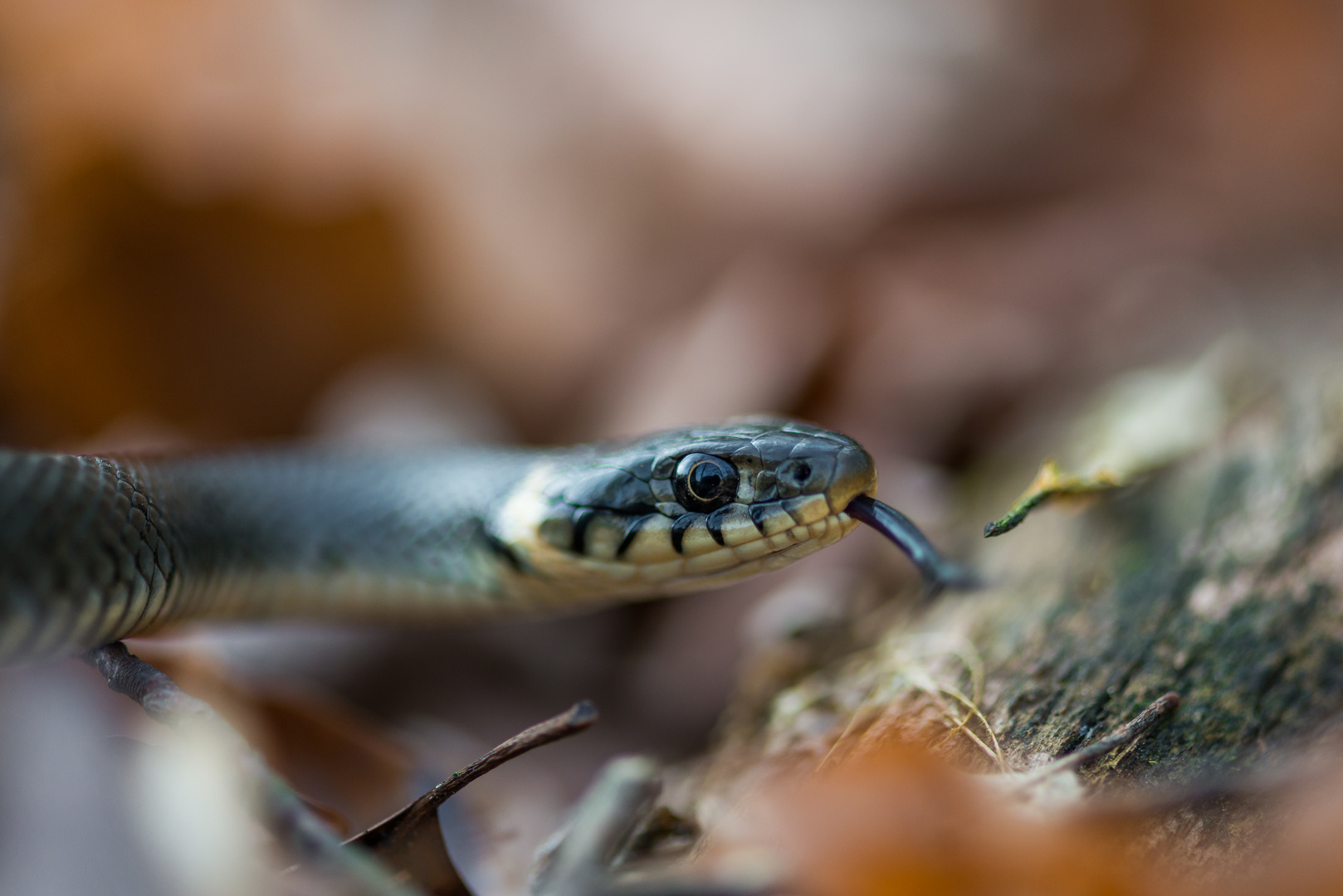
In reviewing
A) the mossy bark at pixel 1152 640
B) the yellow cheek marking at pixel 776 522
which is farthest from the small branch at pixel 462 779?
the yellow cheek marking at pixel 776 522

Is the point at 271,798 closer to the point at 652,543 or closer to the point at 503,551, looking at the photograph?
the point at 652,543

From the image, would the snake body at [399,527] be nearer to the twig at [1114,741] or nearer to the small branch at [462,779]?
the small branch at [462,779]

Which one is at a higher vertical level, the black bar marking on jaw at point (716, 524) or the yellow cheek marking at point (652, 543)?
the black bar marking on jaw at point (716, 524)

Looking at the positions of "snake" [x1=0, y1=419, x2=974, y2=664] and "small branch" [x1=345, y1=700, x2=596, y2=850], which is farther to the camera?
"snake" [x1=0, y1=419, x2=974, y2=664]

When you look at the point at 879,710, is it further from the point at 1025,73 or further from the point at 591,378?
the point at 1025,73

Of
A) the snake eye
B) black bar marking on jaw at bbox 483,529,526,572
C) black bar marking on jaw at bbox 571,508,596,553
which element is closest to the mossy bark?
the snake eye

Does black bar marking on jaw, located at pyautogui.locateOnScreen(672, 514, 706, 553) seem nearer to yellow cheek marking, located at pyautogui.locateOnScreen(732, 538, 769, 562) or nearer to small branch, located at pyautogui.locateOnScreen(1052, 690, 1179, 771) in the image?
yellow cheek marking, located at pyautogui.locateOnScreen(732, 538, 769, 562)
